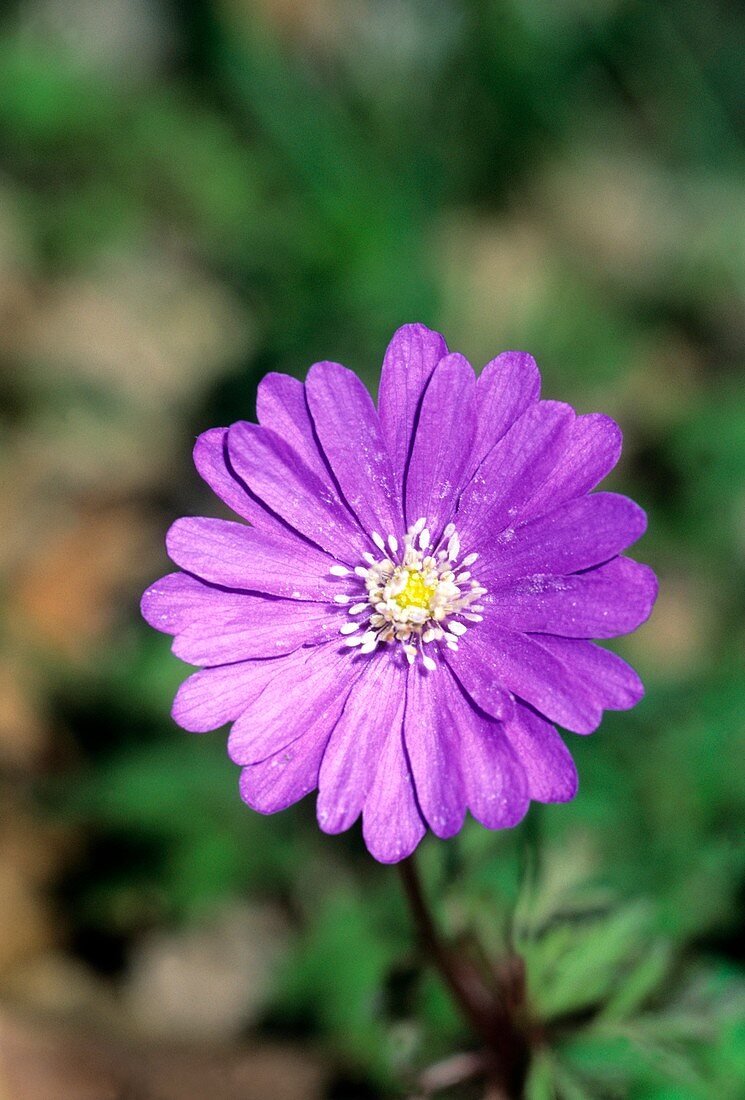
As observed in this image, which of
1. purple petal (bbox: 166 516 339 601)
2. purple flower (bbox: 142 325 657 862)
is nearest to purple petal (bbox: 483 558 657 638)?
purple flower (bbox: 142 325 657 862)

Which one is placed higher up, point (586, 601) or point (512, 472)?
point (512, 472)

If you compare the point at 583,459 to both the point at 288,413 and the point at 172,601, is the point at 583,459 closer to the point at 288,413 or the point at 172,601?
the point at 288,413

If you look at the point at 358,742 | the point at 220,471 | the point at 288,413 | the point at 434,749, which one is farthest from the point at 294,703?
the point at 288,413

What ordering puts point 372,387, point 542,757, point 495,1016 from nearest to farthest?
1. point 542,757
2. point 495,1016
3. point 372,387

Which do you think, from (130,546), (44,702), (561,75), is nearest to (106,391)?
(130,546)

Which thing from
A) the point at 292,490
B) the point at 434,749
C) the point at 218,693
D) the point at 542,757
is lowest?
the point at 542,757

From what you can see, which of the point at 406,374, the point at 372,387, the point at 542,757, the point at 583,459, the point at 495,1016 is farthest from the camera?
the point at 372,387

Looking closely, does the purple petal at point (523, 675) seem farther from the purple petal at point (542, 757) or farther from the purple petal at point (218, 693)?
the purple petal at point (218, 693)
